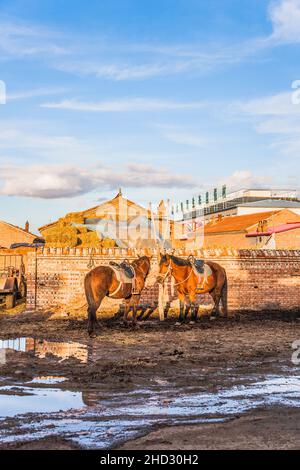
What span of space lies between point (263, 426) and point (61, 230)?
18303 mm

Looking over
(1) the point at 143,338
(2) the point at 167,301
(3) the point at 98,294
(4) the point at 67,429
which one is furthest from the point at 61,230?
(4) the point at 67,429

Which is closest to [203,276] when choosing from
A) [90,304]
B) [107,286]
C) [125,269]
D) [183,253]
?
[183,253]

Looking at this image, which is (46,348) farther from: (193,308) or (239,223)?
(239,223)

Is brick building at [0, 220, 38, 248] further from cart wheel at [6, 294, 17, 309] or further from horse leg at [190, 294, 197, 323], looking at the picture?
horse leg at [190, 294, 197, 323]

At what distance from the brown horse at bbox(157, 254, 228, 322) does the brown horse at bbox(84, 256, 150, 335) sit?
573mm

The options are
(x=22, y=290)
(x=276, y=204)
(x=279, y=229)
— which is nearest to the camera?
(x=22, y=290)

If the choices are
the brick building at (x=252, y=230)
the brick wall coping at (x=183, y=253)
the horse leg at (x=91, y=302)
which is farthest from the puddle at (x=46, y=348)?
the brick building at (x=252, y=230)

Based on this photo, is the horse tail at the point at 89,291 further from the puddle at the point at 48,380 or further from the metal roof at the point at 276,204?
the metal roof at the point at 276,204

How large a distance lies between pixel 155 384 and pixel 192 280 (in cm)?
890

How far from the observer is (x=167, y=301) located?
19.6 m

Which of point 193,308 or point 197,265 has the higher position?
point 197,265

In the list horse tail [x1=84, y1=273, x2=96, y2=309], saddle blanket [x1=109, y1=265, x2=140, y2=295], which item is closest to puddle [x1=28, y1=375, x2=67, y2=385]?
horse tail [x1=84, y1=273, x2=96, y2=309]

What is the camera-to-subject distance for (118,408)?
7.52 meters
